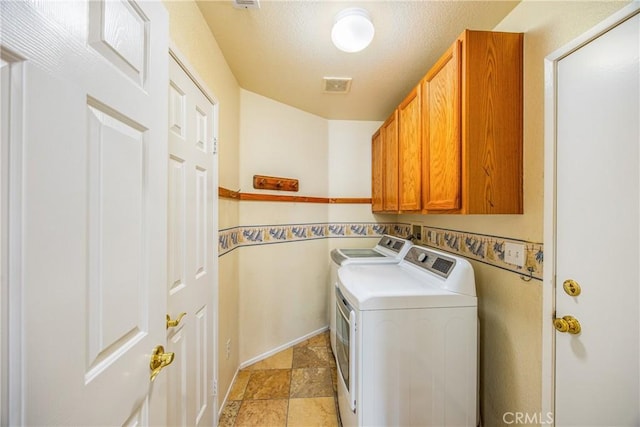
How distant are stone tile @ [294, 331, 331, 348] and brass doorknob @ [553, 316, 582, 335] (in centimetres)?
181

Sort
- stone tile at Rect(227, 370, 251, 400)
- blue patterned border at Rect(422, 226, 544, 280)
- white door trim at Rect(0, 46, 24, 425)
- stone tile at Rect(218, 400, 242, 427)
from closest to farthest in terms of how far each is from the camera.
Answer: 1. white door trim at Rect(0, 46, 24, 425)
2. blue patterned border at Rect(422, 226, 544, 280)
3. stone tile at Rect(218, 400, 242, 427)
4. stone tile at Rect(227, 370, 251, 400)

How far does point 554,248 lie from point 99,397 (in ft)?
5.08

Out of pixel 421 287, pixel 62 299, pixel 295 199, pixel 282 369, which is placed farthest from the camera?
pixel 295 199

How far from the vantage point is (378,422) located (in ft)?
3.62

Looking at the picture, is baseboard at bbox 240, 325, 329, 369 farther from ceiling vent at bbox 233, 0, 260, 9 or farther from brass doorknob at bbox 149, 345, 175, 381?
ceiling vent at bbox 233, 0, 260, 9

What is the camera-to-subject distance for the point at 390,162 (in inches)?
76.5

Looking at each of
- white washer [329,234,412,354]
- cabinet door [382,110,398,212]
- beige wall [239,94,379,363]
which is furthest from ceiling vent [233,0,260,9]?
white washer [329,234,412,354]

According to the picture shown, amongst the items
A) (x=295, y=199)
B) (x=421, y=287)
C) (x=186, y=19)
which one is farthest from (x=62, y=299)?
(x=295, y=199)

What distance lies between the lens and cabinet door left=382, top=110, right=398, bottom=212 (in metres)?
1.82

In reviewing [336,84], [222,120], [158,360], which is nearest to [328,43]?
[336,84]

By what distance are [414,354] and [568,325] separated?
0.62 meters

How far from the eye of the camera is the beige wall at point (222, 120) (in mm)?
1057

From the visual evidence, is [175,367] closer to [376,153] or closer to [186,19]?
[186,19]

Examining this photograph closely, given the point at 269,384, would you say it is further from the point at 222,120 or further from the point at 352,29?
the point at 352,29
